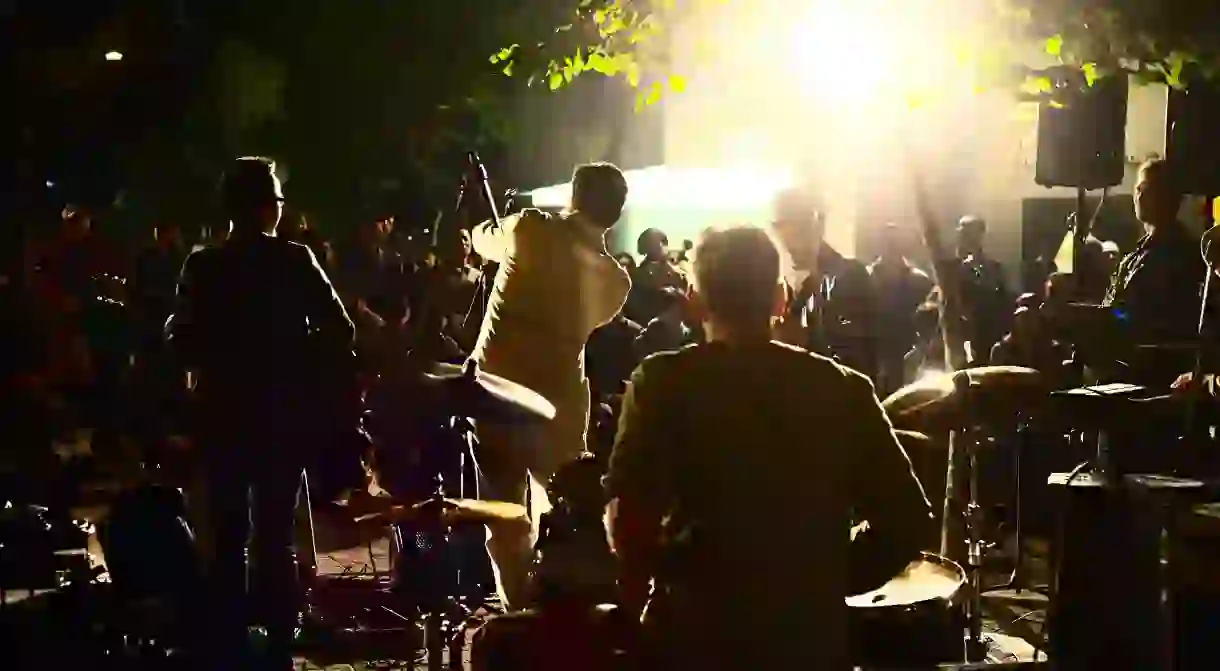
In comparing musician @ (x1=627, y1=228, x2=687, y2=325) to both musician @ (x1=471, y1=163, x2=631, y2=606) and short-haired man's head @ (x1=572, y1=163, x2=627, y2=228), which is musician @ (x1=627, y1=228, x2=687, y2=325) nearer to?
musician @ (x1=471, y1=163, x2=631, y2=606)

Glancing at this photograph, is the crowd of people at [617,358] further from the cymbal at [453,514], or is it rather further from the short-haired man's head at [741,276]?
the cymbal at [453,514]

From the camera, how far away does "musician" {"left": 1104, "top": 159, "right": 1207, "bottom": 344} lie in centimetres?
574

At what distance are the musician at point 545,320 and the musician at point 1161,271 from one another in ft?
8.06

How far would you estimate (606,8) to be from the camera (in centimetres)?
750

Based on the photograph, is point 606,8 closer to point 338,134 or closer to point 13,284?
point 13,284

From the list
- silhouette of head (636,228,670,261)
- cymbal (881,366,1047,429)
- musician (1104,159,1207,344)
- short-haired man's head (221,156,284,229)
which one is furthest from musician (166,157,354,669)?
silhouette of head (636,228,670,261)

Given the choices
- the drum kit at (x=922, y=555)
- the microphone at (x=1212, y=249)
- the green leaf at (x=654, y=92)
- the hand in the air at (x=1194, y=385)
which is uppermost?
the green leaf at (x=654, y=92)

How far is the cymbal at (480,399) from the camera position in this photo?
3.93 m

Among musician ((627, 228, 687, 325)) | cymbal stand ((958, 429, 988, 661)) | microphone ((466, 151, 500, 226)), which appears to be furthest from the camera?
musician ((627, 228, 687, 325))

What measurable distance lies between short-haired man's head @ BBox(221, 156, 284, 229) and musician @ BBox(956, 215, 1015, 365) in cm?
421

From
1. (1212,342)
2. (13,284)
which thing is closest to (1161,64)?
(1212,342)

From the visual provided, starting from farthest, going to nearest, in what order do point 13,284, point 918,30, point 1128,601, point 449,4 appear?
point 449,4 < point 13,284 < point 918,30 < point 1128,601

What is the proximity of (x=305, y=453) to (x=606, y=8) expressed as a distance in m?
3.86

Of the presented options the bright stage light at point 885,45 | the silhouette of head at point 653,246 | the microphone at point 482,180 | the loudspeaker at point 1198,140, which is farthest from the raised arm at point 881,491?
the loudspeaker at point 1198,140
